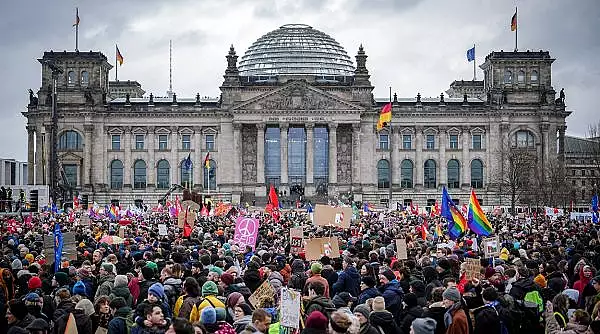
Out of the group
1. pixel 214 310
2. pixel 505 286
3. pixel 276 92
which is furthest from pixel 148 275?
pixel 276 92

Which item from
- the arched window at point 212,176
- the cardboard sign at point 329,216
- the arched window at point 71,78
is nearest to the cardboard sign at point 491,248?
the cardboard sign at point 329,216

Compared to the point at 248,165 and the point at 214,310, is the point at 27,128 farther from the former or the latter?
the point at 214,310

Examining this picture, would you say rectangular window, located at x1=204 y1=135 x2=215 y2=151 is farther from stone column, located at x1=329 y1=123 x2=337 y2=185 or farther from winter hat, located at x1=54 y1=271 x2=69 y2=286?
winter hat, located at x1=54 y1=271 x2=69 y2=286

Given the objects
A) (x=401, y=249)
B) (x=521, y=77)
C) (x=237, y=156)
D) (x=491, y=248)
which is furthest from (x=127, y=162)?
(x=491, y=248)

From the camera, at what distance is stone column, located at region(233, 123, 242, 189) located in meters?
92.6

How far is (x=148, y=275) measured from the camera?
15.3 m

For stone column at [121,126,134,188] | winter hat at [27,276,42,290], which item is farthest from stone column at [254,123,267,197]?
winter hat at [27,276,42,290]

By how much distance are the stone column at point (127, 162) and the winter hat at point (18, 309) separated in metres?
83.9

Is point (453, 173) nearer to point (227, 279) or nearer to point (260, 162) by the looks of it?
point (260, 162)

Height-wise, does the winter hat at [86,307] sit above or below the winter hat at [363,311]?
below

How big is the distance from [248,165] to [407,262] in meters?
77.6

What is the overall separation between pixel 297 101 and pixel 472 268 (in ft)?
252

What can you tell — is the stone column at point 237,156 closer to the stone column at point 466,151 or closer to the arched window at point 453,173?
the arched window at point 453,173

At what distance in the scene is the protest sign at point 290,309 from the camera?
11086 millimetres
